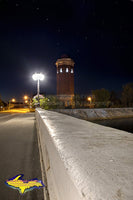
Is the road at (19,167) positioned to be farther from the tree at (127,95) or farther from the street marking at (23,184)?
the tree at (127,95)

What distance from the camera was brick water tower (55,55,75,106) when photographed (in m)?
66.8

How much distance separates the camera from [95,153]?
131cm

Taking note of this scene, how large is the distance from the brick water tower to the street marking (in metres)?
63.5

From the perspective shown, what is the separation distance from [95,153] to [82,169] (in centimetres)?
37

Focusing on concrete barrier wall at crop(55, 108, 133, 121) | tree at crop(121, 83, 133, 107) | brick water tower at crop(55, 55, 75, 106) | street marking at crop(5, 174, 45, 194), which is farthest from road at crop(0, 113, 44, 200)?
brick water tower at crop(55, 55, 75, 106)

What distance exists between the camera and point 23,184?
261 cm

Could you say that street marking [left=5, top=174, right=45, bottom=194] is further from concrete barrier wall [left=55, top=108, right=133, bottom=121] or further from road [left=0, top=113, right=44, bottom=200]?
concrete barrier wall [left=55, top=108, right=133, bottom=121]

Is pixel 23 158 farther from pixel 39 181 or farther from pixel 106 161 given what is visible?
pixel 106 161

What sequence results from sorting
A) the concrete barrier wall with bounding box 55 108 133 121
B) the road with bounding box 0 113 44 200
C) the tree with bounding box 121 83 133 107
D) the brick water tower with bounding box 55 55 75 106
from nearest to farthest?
1. the road with bounding box 0 113 44 200
2. the concrete barrier wall with bounding box 55 108 133 121
3. the tree with bounding box 121 83 133 107
4. the brick water tower with bounding box 55 55 75 106

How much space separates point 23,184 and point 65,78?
6743 centimetres

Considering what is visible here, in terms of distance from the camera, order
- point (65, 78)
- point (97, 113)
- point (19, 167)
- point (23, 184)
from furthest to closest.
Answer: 1. point (65, 78)
2. point (97, 113)
3. point (19, 167)
4. point (23, 184)

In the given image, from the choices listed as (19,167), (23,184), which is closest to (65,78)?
(19,167)

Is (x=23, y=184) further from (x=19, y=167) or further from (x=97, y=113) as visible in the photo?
(x=97, y=113)

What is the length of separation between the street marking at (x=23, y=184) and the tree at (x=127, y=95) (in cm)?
5089
